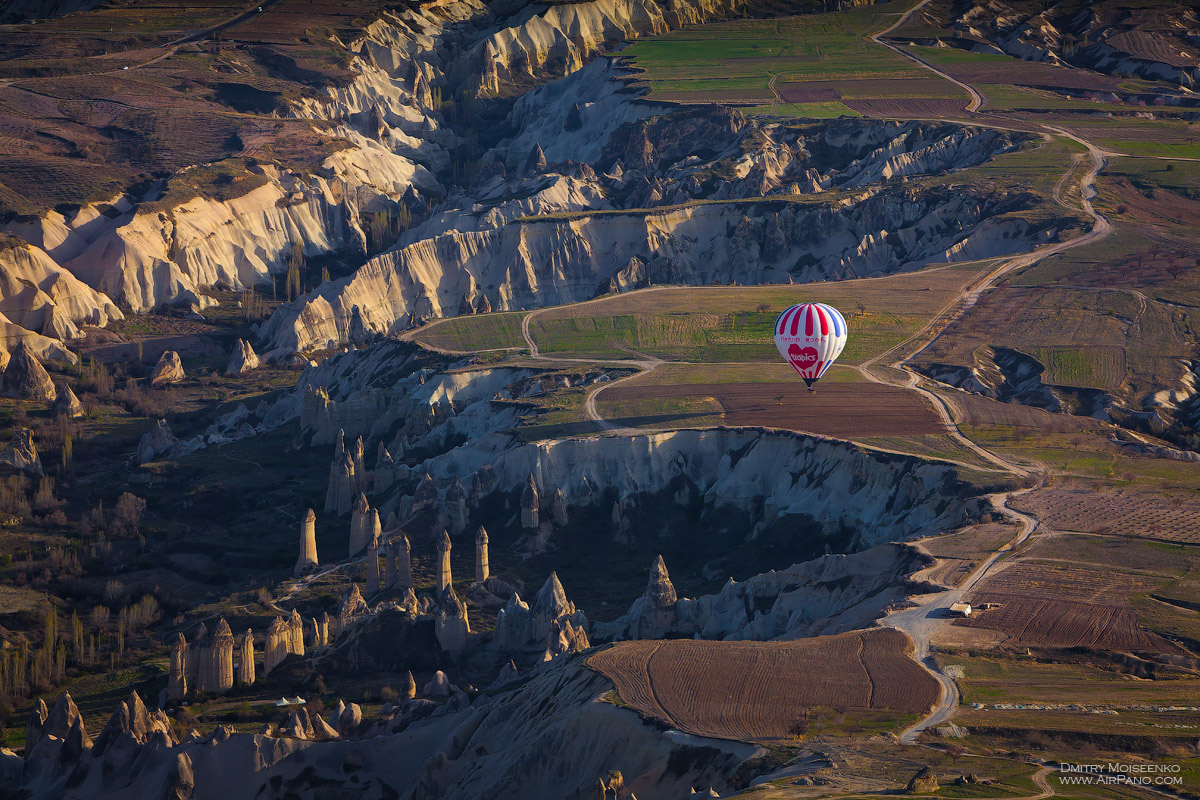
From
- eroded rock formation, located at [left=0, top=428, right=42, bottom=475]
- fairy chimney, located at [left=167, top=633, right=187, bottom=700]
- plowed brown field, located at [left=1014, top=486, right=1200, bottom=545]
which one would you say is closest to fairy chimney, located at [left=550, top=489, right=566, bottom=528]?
fairy chimney, located at [left=167, top=633, right=187, bottom=700]

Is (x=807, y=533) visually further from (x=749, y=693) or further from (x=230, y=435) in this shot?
(x=230, y=435)

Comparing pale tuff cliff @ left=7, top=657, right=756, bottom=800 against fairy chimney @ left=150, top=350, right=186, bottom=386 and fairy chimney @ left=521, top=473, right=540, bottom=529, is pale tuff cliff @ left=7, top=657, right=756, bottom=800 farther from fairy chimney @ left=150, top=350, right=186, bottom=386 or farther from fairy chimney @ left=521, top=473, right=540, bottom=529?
fairy chimney @ left=150, top=350, right=186, bottom=386

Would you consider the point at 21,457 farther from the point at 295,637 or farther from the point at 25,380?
the point at 295,637

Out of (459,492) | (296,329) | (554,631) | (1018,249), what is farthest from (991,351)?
(296,329)

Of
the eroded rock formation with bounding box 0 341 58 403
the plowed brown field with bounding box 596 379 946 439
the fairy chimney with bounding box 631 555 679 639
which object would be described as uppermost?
the plowed brown field with bounding box 596 379 946 439

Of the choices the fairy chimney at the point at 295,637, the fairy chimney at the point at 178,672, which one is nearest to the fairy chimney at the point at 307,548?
the fairy chimney at the point at 295,637

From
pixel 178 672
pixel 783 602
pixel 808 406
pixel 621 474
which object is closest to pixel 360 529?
pixel 621 474
